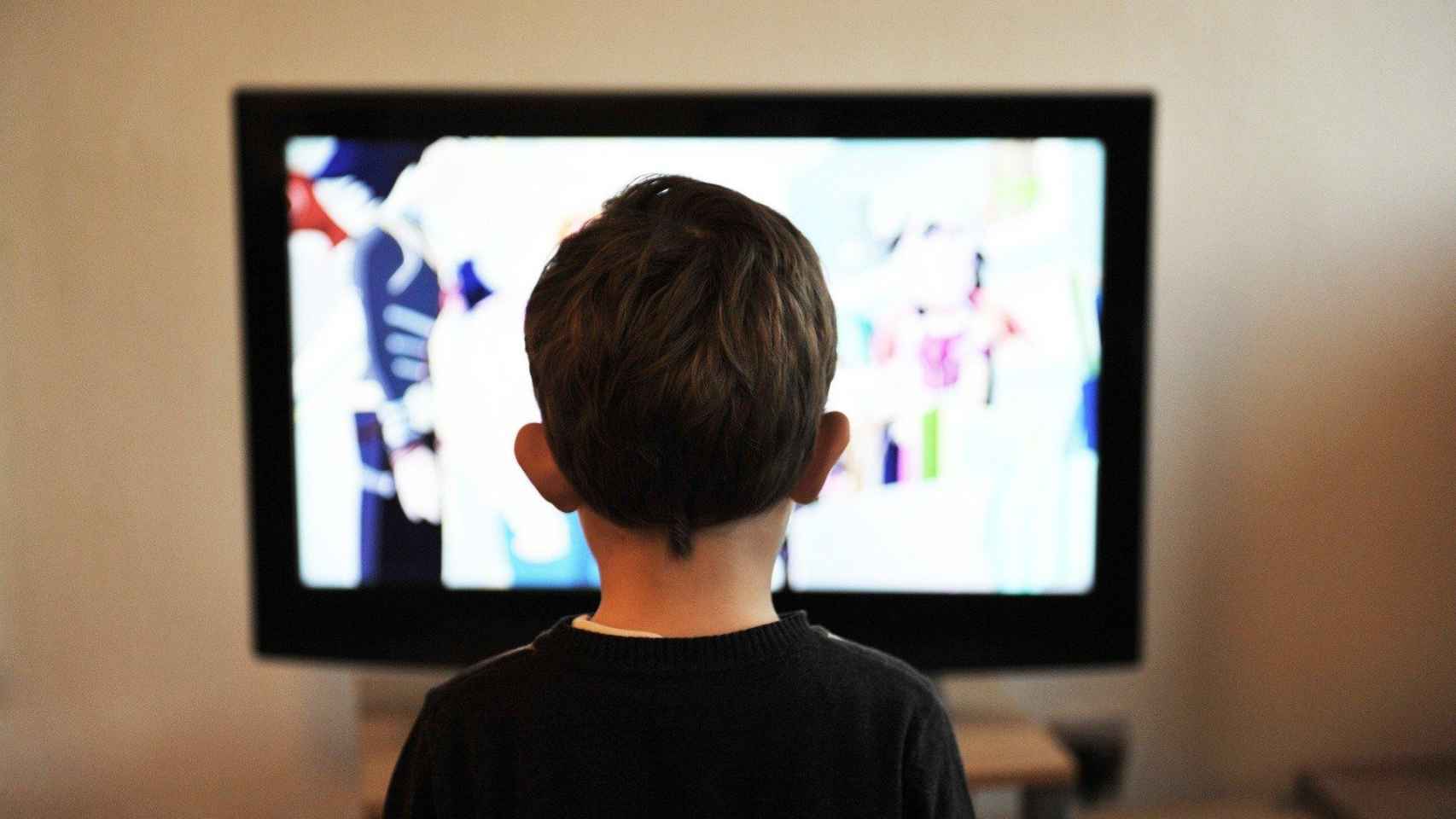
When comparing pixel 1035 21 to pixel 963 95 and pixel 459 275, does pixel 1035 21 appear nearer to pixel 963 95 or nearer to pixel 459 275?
pixel 963 95

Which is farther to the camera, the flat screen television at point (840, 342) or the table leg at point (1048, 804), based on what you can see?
the table leg at point (1048, 804)

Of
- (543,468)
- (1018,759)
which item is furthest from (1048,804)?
(543,468)

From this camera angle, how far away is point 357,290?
62.2 inches

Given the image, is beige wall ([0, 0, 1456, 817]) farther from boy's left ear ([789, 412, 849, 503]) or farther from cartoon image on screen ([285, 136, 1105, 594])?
boy's left ear ([789, 412, 849, 503])

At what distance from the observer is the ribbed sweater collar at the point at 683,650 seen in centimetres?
77

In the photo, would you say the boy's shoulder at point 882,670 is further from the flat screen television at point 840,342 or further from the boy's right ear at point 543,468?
the flat screen television at point 840,342

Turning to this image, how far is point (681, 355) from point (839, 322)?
828mm

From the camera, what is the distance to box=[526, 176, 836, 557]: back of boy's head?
760 millimetres

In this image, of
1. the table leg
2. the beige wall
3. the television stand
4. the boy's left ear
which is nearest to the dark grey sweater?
the boy's left ear

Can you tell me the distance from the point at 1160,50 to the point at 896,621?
95 cm

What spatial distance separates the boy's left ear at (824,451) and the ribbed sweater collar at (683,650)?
0.37 ft

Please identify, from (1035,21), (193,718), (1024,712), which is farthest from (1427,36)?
(193,718)

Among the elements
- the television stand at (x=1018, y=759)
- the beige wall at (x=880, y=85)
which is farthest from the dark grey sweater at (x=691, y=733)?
the beige wall at (x=880, y=85)

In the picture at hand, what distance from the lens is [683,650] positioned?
771 millimetres
